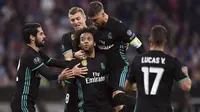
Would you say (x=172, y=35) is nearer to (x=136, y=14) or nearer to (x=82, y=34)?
(x=136, y=14)

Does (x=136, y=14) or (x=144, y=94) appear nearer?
(x=144, y=94)

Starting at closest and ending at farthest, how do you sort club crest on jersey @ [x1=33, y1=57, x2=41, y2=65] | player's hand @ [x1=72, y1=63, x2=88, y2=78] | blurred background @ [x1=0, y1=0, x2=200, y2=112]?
1. player's hand @ [x1=72, y1=63, x2=88, y2=78]
2. club crest on jersey @ [x1=33, y1=57, x2=41, y2=65]
3. blurred background @ [x1=0, y1=0, x2=200, y2=112]

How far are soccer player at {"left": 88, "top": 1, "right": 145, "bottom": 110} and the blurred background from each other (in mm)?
5478

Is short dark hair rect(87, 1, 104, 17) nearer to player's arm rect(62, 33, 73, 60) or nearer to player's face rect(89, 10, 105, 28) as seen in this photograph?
player's face rect(89, 10, 105, 28)

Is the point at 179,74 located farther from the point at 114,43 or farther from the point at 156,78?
the point at 114,43

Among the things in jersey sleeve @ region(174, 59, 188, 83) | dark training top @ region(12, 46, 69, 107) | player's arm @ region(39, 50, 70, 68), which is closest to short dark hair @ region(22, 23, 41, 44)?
dark training top @ region(12, 46, 69, 107)

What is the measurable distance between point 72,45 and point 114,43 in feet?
Answer: 2.30

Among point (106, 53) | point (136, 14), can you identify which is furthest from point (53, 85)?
point (106, 53)

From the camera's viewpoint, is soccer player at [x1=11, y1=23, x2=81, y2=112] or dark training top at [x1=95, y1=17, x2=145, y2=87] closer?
soccer player at [x1=11, y1=23, x2=81, y2=112]

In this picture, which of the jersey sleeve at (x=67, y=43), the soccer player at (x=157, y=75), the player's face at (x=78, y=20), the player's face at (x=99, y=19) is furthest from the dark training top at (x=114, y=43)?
the soccer player at (x=157, y=75)

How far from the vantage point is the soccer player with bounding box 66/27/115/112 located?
952 centimetres

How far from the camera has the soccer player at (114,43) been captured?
1051 centimetres

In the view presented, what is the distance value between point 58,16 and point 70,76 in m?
9.13

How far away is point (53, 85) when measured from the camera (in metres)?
15.9
